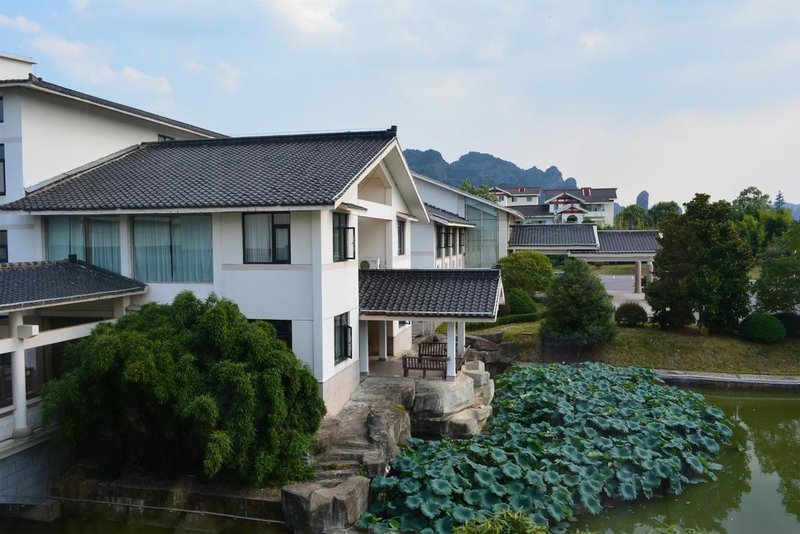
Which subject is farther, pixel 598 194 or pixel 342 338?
pixel 598 194

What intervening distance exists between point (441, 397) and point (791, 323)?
1361 cm

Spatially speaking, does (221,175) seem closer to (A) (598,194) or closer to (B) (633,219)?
(B) (633,219)

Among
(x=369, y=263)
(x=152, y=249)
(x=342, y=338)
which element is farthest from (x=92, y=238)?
(x=369, y=263)

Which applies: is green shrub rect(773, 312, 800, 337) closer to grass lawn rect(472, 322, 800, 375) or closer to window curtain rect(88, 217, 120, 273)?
grass lawn rect(472, 322, 800, 375)

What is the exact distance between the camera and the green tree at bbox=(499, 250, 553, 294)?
24438 millimetres

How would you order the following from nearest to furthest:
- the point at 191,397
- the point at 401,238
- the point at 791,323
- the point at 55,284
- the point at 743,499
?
1. the point at 191,397
2. the point at 55,284
3. the point at 743,499
4. the point at 401,238
5. the point at 791,323

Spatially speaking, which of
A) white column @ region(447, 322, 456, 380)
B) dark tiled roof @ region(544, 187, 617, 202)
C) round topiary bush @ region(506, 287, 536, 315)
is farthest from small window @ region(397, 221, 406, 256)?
dark tiled roof @ region(544, 187, 617, 202)

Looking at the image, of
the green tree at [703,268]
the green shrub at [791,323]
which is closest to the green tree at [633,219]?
the green shrub at [791,323]

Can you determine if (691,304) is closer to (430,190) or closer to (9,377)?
(430,190)

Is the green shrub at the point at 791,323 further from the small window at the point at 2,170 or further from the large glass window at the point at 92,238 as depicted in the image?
the small window at the point at 2,170

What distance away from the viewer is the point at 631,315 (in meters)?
20.2

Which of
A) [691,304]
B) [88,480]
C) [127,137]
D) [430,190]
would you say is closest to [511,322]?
[691,304]

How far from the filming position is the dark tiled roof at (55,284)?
884cm

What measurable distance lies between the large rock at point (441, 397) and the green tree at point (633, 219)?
46910 millimetres
